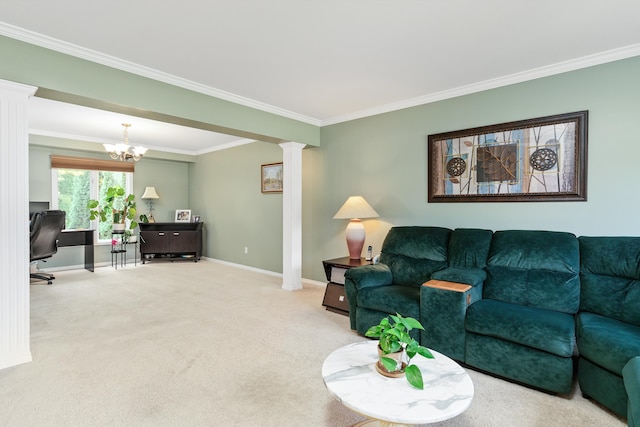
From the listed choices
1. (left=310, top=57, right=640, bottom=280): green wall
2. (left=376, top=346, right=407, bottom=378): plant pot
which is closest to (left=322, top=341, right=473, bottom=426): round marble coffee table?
(left=376, top=346, right=407, bottom=378): plant pot

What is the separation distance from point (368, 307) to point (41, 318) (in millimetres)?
3351

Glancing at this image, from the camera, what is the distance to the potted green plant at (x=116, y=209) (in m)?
6.34

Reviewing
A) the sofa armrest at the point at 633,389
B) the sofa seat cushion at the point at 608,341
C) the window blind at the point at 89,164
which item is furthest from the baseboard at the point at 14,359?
the window blind at the point at 89,164

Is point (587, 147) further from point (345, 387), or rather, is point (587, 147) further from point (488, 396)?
point (345, 387)

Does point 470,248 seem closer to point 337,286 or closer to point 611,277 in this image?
point 611,277

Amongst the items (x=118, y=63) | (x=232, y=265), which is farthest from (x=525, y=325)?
(x=232, y=265)

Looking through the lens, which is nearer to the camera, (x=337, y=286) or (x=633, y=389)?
(x=633, y=389)

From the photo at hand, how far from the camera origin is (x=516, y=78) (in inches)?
122

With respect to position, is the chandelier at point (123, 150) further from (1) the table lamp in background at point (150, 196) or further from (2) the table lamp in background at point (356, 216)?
(2) the table lamp in background at point (356, 216)

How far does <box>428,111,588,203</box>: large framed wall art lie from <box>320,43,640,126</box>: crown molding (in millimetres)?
395

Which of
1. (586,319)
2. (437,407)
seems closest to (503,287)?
(586,319)

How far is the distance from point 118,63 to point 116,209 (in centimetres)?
463

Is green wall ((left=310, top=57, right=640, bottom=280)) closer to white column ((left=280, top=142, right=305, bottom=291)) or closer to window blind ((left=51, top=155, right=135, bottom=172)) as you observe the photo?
white column ((left=280, top=142, right=305, bottom=291))

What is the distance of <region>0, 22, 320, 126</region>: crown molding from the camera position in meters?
2.39
